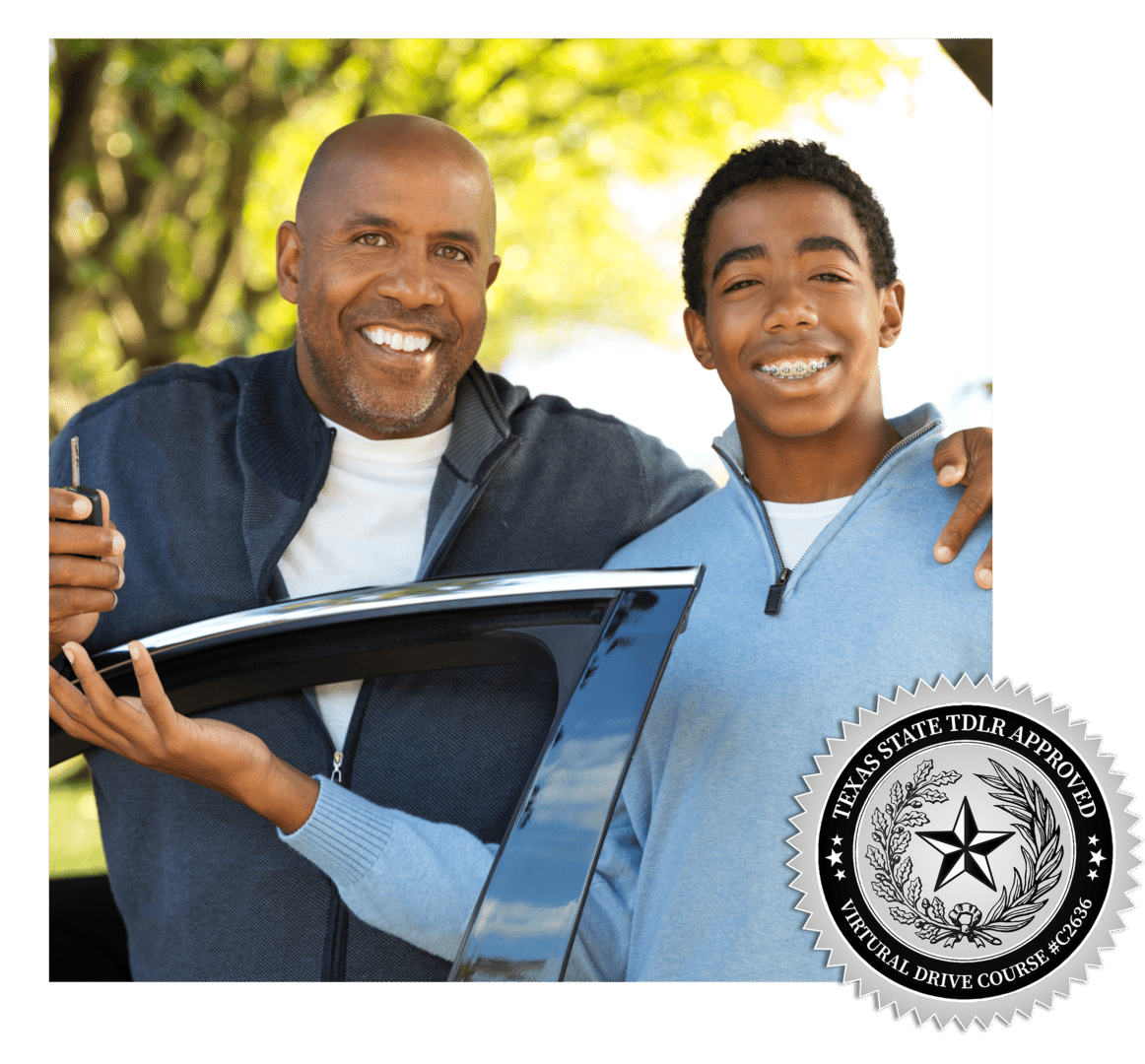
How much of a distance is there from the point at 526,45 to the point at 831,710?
164cm

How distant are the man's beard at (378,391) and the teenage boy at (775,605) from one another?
573mm

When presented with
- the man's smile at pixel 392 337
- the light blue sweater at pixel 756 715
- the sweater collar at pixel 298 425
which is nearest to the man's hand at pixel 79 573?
the sweater collar at pixel 298 425

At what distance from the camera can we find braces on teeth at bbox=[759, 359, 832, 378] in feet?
7.84

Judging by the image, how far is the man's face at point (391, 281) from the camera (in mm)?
2424

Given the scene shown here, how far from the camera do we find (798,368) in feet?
7.84

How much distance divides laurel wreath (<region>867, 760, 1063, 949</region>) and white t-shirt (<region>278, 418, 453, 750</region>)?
1119 mm

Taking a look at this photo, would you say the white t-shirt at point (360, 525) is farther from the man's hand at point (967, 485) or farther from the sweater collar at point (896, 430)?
the man's hand at point (967, 485)

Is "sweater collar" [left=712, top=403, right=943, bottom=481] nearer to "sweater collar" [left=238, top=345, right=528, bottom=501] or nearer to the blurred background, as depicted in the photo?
the blurred background

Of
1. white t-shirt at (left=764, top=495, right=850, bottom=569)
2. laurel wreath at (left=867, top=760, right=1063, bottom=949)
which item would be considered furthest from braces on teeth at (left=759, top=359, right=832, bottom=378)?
laurel wreath at (left=867, top=760, right=1063, bottom=949)

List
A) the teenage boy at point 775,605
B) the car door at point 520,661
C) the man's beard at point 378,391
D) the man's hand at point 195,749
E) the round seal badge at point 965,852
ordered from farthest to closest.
A: the man's beard at point 378,391
the teenage boy at point 775,605
the round seal badge at point 965,852
the man's hand at point 195,749
the car door at point 520,661

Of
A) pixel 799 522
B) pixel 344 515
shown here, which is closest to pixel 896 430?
pixel 799 522

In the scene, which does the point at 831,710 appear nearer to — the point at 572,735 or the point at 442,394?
the point at 572,735

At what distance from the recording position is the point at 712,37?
8.61ft

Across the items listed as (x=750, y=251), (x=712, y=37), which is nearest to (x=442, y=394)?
(x=750, y=251)
